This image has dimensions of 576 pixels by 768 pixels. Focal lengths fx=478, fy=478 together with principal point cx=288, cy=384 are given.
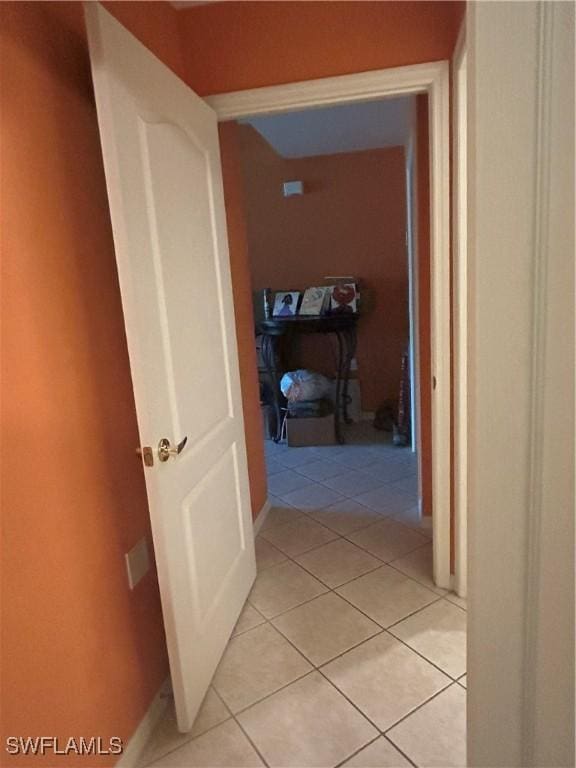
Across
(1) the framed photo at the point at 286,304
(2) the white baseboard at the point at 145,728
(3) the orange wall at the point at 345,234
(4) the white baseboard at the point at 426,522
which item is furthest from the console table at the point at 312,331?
(2) the white baseboard at the point at 145,728

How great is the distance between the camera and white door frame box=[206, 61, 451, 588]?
66.6 inches

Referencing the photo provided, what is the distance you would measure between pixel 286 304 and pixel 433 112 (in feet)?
8.75

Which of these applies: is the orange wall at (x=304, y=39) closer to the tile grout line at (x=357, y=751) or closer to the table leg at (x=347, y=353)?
the tile grout line at (x=357, y=751)

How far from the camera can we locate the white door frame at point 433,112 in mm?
1691

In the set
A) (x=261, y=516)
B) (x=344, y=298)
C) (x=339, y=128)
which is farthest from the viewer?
(x=344, y=298)

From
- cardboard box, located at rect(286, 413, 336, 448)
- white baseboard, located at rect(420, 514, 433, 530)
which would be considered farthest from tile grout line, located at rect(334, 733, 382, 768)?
cardboard box, located at rect(286, 413, 336, 448)

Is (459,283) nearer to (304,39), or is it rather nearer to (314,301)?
(304,39)

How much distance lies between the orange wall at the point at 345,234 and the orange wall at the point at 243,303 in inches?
70.7

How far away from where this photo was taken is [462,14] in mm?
1524

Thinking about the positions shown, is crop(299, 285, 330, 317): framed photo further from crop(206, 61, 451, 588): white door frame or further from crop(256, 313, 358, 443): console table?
crop(206, 61, 451, 588): white door frame

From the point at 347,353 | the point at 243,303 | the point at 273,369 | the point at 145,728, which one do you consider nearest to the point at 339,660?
the point at 145,728

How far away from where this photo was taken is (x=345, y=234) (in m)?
4.29

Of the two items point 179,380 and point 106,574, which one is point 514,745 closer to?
point 106,574

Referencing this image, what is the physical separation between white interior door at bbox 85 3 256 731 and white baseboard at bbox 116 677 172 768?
0.38 feet
